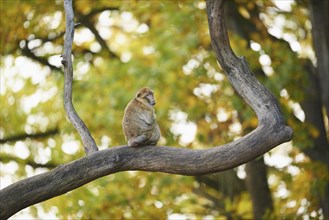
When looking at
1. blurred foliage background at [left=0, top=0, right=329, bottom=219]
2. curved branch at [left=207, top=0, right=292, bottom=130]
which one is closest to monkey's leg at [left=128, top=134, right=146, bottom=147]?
curved branch at [left=207, top=0, right=292, bottom=130]

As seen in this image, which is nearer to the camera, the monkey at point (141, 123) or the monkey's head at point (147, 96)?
the monkey at point (141, 123)

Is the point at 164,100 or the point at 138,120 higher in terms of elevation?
the point at 138,120

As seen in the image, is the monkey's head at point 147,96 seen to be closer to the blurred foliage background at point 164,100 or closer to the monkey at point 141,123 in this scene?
the monkey at point 141,123

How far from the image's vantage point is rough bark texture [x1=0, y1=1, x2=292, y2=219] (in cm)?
793

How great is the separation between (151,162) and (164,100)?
7026mm

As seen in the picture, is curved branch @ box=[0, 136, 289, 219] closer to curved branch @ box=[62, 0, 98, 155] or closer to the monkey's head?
curved branch @ box=[62, 0, 98, 155]

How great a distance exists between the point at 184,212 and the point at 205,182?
1148 millimetres

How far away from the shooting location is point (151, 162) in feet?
26.6

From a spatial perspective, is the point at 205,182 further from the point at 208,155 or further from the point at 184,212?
the point at 208,155

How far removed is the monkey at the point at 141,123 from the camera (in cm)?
822

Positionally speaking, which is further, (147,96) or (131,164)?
(147,96)

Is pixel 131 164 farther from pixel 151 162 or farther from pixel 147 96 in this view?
pixel 147 96

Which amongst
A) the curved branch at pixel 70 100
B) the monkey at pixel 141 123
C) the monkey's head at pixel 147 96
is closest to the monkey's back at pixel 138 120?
the monkey at pixel 141 123

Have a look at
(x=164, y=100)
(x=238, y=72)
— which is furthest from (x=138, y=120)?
(x=164, y=100)
